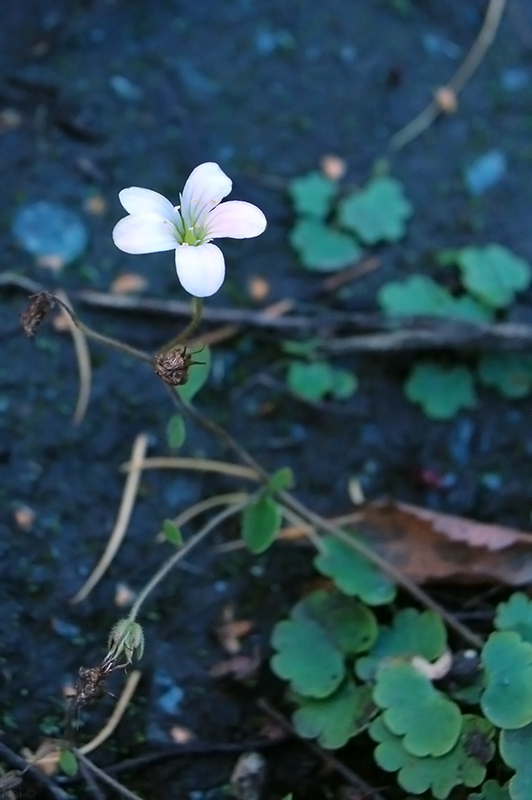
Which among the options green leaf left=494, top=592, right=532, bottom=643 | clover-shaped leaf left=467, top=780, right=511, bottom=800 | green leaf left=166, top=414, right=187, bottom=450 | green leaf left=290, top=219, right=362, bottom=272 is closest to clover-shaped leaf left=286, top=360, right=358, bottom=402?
green leaf left=290, top=219, right=362, bottom=272

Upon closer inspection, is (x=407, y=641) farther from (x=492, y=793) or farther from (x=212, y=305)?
(x=212, y=305)

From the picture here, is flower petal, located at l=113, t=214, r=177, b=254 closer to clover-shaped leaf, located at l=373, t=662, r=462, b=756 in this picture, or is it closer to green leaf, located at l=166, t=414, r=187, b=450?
green leaf, located at l=166, t=414, r=187, b=450

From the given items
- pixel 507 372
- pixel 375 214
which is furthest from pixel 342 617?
pixel 375 214

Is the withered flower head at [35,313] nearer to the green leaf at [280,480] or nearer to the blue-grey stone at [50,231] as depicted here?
the green leaf at [280,480]

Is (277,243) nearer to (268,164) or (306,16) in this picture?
(268,164)

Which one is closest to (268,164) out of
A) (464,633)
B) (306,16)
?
(306,16)
